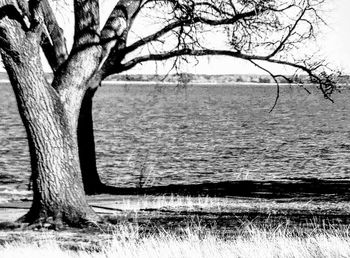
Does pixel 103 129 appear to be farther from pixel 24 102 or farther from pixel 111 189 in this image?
pixel 24 102

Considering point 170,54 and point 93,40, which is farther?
point 170,54

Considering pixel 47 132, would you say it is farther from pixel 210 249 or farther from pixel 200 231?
pixel 210 249

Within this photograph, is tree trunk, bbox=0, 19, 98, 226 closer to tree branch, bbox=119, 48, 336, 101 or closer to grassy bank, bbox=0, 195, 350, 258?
grassy bank, bbox=0, 195, 350, 258

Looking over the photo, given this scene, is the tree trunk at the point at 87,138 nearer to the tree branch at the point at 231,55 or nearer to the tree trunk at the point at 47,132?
the tree branch at the point at 231,55

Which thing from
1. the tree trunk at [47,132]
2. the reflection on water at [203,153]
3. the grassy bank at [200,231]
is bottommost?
the reflection on water at [203,153]

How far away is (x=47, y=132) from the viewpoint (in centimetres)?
1207

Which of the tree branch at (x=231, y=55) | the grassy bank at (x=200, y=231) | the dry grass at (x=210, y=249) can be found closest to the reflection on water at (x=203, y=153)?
Answer: the tree branch at (x=231, y=55)

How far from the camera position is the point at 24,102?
11906mm

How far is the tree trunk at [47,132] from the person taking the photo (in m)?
11.7

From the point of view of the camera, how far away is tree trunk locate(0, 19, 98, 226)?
1173 centimetres

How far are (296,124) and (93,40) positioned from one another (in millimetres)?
58083

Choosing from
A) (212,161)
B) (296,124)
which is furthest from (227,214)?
(296,124)

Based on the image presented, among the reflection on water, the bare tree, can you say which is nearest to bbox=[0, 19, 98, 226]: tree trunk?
the bare tree

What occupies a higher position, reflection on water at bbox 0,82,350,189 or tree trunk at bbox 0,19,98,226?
tree trunk at bbox 0,19,98,226
